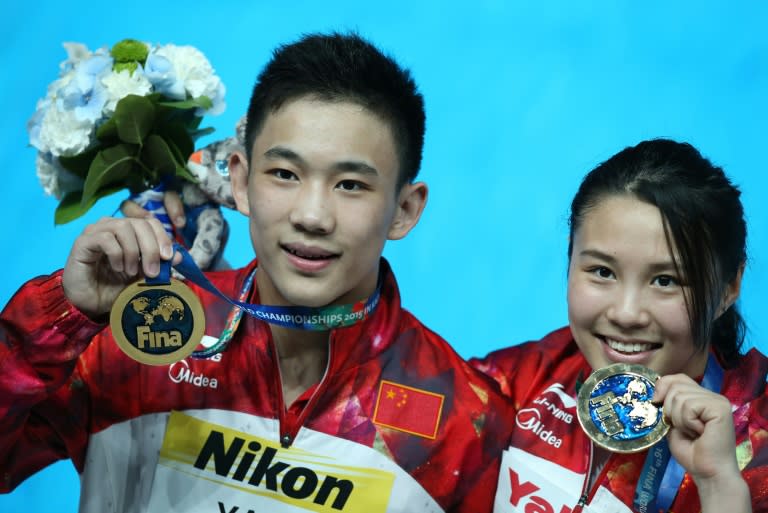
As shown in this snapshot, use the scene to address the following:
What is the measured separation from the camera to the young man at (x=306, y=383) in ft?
7.25

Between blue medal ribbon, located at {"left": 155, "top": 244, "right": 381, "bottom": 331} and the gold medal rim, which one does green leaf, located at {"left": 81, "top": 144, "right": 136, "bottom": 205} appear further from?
the gold medal rim

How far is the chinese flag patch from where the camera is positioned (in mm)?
2316

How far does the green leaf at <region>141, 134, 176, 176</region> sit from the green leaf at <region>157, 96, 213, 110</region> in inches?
3.5

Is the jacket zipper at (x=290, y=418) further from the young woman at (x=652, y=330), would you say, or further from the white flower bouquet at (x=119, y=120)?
the white flower bouquet at (x=119, y=120)

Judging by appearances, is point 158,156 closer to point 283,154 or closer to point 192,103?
point 192,103

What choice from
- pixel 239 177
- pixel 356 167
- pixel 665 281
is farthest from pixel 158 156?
pixel 665 281

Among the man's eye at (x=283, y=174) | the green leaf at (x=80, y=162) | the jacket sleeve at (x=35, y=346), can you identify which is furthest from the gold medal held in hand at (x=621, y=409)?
the green leaf at (x=80, y=162)

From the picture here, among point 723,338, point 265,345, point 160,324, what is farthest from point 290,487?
point 723,338

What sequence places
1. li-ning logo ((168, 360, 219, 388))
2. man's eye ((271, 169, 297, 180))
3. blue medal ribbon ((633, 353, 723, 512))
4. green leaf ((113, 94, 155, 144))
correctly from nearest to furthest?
blue medal ribbon ((633, 353, 723, 512)), man's eye ((271, 169, 297, 180)), li-ning logo ((168, 360, 219, 388)), green leaf ((113, 94, 155, 144))

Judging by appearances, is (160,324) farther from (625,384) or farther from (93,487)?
(625,384)

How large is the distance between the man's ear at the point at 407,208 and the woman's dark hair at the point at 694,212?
33 cm

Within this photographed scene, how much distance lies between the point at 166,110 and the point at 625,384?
1.35m

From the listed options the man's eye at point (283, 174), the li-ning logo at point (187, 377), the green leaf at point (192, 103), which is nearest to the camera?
the man's eye at point (283, 174)

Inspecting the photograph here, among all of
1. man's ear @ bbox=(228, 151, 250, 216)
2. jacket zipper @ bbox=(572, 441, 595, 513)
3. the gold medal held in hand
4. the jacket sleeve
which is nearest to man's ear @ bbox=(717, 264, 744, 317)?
the gold medal held in hand
